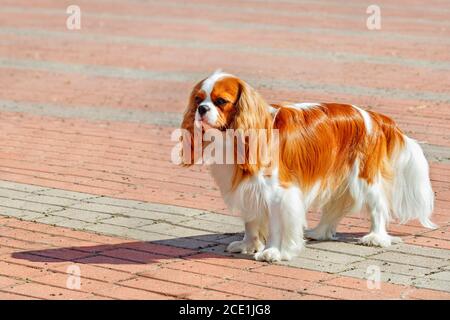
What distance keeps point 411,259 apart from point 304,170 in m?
0.91

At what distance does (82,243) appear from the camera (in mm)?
7438

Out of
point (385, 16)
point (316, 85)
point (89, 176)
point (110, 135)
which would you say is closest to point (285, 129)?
point (89, 176)

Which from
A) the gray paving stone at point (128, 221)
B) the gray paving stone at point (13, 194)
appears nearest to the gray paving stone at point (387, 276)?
the gray paving stone at point (128, 221)

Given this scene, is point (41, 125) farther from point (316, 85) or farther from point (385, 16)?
point (385, 16)

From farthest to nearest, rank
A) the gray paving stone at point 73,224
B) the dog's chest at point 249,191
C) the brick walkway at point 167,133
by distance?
the gray paving stone at point 73,224 < the dog's chest at point 249,191 < the brick walkway at point 167,133

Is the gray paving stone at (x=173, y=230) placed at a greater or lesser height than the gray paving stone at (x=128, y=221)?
lesser

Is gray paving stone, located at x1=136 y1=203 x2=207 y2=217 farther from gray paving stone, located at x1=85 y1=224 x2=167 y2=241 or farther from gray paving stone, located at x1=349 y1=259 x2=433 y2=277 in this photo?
gray paving stone, located at x1=349 y1=259 x2=433 y2=277

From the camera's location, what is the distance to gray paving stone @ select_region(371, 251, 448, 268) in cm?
698

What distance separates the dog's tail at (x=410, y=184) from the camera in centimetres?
753

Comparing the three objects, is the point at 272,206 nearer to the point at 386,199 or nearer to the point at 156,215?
the point at 386,199

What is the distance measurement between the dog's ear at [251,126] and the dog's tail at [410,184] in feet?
3.74

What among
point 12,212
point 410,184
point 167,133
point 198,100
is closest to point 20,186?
point 12,212

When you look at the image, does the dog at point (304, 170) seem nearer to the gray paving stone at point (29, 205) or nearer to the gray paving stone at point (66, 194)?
the gray paving stone at point (29, 205)

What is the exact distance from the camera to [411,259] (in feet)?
23.3
